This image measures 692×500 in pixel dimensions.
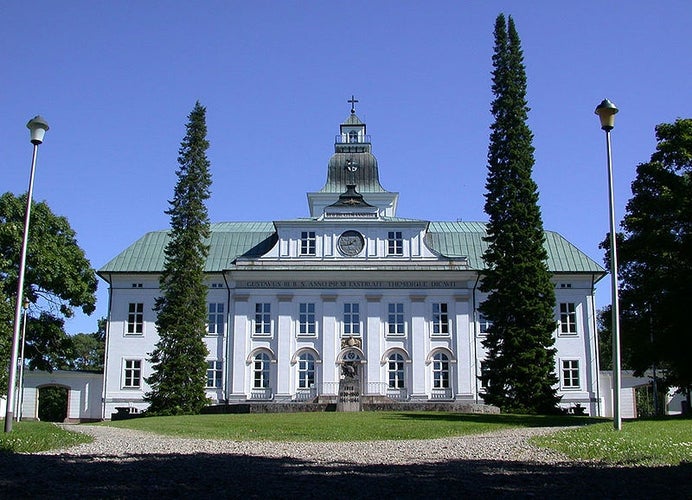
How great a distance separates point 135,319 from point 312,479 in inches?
1656

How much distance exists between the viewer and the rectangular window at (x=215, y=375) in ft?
163

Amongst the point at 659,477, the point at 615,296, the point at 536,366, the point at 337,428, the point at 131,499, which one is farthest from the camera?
the point at 536,366

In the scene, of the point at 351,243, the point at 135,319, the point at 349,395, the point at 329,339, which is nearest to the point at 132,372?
the point at 135,319

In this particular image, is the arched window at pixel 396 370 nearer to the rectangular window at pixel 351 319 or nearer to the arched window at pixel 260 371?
the rectangular window at pixel 351 319

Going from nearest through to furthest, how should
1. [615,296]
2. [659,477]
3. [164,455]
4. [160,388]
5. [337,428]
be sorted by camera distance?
1. [659,477]
2. [164,455]
3. [615,296]
4. [337,428]
5. [160,388]

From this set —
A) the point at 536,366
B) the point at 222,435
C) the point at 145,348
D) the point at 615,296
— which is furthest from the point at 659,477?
the point at 145,348

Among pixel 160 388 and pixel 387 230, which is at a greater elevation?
pixel 387 230

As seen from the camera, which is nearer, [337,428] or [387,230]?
[337,428]

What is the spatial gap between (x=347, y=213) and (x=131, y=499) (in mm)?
42043

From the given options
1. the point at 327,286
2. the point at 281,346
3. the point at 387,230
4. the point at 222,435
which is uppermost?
the point at 387,230

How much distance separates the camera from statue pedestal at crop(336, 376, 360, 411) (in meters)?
40.7

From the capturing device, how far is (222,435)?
71.5 feet

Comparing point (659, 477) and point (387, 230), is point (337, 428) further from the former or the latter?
point (387, 230)

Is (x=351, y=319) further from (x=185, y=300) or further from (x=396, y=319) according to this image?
(x=185, y=300)
